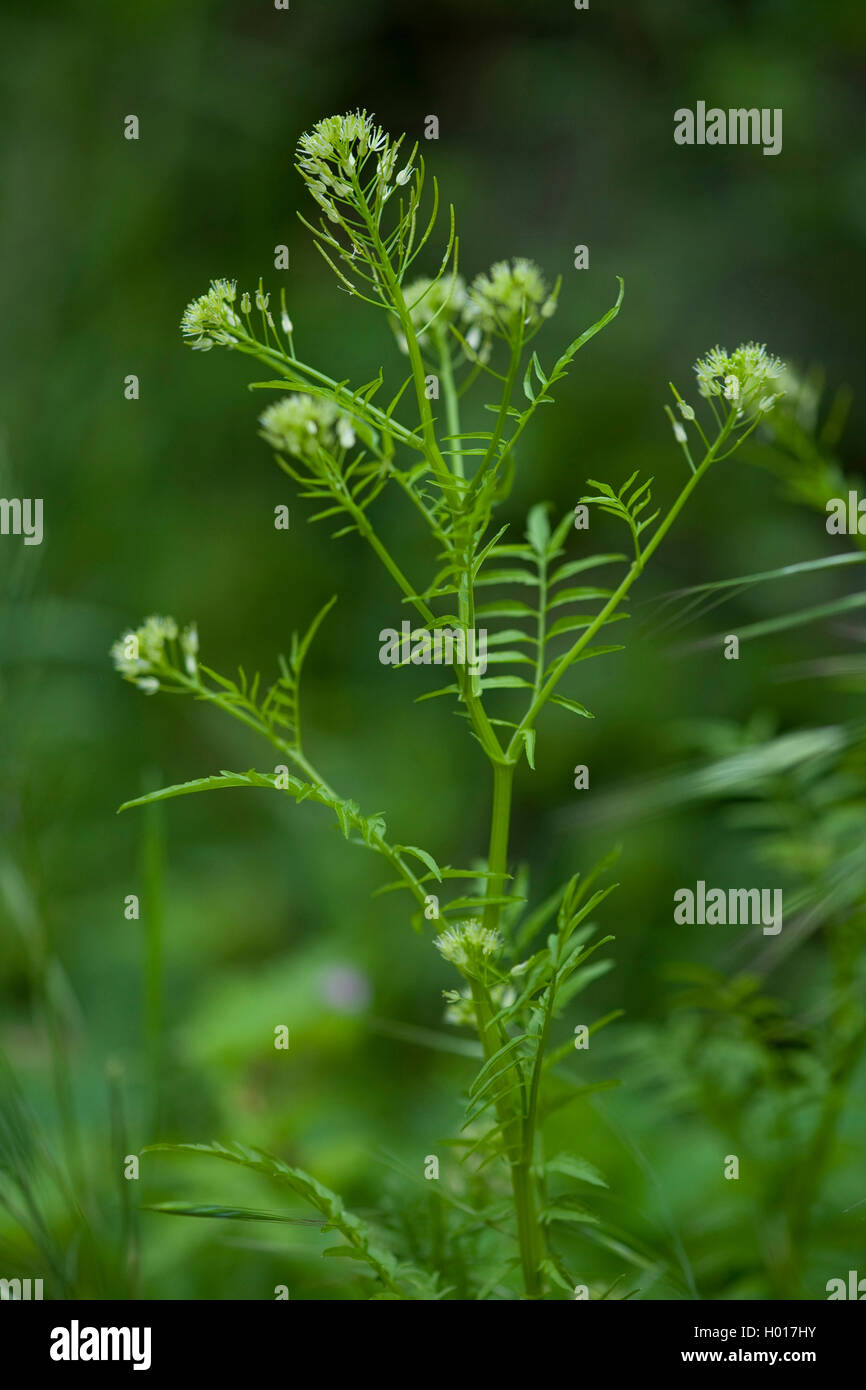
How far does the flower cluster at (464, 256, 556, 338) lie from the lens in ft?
1.28

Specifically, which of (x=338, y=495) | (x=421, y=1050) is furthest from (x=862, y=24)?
(x=338, y=495)

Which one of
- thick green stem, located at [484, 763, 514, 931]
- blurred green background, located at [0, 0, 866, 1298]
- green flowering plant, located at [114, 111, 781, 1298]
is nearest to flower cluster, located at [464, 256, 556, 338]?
green flowering plant, located at [114, 111, 781, 1298]

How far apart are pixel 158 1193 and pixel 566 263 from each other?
123cm

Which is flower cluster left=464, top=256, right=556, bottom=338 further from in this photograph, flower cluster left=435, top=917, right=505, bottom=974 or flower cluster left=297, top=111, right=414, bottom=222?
flower cluster left=435, top=917, right=505, bottom=974

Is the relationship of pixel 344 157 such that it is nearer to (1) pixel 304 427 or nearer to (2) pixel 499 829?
(1) pixel 304 427

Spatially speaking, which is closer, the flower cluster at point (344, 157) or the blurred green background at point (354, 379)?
the flower cluster at point (344, 157)

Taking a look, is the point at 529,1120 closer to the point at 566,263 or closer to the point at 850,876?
the point at 850,876

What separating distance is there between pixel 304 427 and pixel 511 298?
0.08 m

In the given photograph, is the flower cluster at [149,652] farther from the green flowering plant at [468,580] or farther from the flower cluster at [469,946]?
the flower cluster at [469,946]

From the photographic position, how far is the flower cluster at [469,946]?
39 centimetres

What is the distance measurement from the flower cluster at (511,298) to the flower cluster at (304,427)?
61 millimetres

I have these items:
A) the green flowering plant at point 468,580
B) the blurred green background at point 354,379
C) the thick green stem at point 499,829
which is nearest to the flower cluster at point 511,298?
the green flowering plant at point 468,580

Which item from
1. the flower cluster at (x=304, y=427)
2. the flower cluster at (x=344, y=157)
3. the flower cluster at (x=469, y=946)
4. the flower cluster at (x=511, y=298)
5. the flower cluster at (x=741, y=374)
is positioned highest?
the flower cluster at (x=344, y=157)

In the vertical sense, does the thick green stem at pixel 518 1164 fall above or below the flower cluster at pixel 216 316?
below
